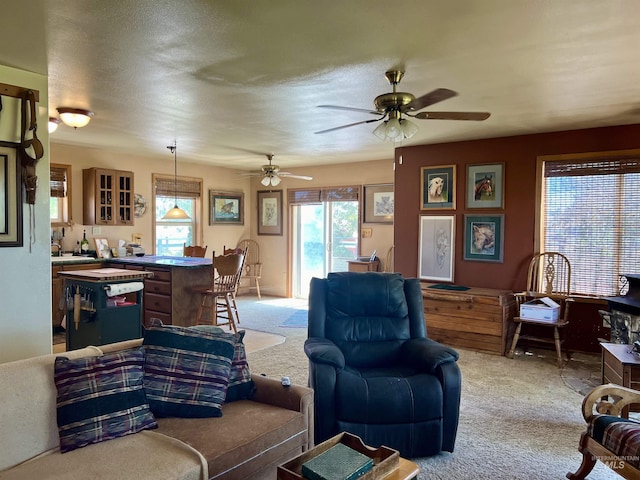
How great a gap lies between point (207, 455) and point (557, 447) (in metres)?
2.19

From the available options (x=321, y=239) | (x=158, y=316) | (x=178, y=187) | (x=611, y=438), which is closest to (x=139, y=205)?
(x=178, y=187)

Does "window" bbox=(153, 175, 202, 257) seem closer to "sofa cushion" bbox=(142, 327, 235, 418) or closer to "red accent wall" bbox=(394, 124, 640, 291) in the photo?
"red accent wall" bbox=(394, 124, 640, 291)

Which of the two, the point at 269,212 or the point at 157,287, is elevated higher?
the point at 269,212

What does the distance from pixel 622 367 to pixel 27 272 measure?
392 centimetres

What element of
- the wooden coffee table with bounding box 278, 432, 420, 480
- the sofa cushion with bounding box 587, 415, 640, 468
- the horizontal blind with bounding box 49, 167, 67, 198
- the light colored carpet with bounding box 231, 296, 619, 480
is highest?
the horizontal blind with bounding box 49, 167, 67, 198

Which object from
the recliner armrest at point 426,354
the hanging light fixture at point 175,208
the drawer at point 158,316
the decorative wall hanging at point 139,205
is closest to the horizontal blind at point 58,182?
the decorative wall hanging at point 139,205

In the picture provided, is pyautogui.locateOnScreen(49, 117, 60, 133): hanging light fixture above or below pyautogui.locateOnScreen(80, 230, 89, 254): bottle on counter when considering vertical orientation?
above

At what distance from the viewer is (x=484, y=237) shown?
5.23m

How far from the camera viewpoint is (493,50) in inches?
103

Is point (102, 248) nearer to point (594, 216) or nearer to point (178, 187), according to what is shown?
point (178, 187)

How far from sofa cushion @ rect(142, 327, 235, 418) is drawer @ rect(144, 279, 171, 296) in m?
3.00

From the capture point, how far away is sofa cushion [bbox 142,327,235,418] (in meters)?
2.13

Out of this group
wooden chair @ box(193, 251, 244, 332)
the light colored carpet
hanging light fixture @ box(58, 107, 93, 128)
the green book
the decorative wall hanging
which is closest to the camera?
the green book

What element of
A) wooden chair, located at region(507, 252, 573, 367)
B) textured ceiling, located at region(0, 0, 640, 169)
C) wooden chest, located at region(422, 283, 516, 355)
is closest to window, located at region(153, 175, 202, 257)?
textured ceiling, located at region(0, 0, 640, 169)
